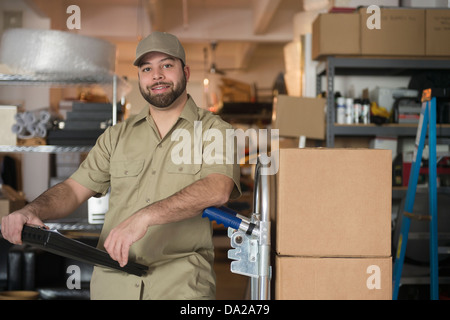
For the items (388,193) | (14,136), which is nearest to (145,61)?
(388,193)

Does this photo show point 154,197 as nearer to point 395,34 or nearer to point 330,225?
point 330,225

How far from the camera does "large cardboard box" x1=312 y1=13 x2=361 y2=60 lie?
3293 millimetres

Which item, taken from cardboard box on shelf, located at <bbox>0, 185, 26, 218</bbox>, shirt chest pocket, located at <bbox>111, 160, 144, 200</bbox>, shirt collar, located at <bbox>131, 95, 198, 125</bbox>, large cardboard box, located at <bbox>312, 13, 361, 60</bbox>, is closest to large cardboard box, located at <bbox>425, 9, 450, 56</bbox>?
large cardboard box, located at <bbox>312, 13, 361, 60</bbox>

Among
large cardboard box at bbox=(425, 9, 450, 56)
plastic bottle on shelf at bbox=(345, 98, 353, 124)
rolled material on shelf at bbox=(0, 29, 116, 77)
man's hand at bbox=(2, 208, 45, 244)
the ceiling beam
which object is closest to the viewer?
man's hand at bbox=(2, 208, 45, 244)

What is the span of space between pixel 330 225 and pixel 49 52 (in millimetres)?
1749

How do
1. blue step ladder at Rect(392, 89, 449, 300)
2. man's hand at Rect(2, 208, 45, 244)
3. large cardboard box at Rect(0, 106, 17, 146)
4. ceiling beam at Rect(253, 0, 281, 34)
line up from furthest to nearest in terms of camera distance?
ceiling beam at Rect(253, 0, 281, 34) → large cardboard box at Rect(0, 106, 17, 146) → blue step ladder at Rect(392, 89, 449, 300) → man's hand at Rect(2, 208, 45, 244)

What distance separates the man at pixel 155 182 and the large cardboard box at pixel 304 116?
1799mm

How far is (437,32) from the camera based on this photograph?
10.8ft

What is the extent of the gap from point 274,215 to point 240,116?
6.03 meters

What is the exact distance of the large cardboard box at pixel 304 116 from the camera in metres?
3.45

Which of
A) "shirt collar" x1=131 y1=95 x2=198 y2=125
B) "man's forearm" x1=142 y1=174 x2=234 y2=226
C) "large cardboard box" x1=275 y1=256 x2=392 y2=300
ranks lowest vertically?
"large cardboard box" x1=275 y1=256 x2=392 y2=300

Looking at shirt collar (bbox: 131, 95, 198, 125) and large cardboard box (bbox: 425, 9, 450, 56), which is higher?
large cardboard box (bbox: 425, 9, 450, 56)

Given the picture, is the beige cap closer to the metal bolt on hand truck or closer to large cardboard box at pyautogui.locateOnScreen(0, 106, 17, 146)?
the metal bolt on hand truck

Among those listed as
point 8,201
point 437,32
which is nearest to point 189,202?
point 8,201
